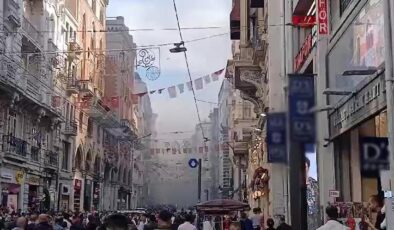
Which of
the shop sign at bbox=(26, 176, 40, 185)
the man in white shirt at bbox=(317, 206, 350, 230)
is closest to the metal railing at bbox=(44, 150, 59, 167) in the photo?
the shop sign at bbox=(26, 176, 40, 185)

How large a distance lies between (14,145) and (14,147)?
10 cm

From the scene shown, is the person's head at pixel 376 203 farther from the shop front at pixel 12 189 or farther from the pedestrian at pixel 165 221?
the shop front at pixel 12 189

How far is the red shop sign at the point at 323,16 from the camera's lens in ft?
57.6

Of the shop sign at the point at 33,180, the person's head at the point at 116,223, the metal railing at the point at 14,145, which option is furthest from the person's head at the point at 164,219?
the shop sign at the point at 33,180

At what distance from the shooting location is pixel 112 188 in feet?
231

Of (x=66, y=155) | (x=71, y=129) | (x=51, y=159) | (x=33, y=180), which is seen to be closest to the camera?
(x=33, y=180)

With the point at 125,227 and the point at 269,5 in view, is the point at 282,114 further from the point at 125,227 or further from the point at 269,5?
the point at 269,5

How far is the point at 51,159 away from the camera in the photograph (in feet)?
138

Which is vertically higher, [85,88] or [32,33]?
[32,33]

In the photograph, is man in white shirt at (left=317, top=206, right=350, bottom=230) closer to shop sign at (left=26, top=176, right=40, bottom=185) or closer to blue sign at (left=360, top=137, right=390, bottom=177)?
blue sign at (left=360, top=137, right=390, bottom=177)

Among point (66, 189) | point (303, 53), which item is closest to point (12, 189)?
point (66, 189)

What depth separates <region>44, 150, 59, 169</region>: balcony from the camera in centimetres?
4102

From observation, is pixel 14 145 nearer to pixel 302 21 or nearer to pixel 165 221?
pixel 302 21

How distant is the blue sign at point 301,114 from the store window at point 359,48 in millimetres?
Result: 7345
